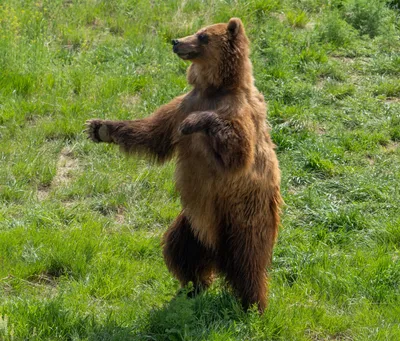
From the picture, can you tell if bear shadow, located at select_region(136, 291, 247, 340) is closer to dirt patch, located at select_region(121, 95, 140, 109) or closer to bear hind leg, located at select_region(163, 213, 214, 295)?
bear hind leg, located at select_region(163, 213, 214, 295)

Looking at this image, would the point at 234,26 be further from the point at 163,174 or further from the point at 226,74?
the point at 163,174

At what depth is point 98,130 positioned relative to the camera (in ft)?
22.5

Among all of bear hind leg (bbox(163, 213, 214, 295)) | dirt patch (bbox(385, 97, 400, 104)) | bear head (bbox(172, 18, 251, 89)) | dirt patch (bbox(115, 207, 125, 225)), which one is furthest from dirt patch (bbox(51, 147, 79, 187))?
dirt patch (bbox(385, 97, 400, 104))

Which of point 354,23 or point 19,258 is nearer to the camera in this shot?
point 19,258

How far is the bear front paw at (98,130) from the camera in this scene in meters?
6.83

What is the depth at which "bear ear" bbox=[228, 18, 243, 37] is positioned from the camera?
251 inches

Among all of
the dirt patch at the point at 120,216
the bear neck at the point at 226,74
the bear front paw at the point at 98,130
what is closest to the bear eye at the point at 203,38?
the bear neck at the point at 226,74

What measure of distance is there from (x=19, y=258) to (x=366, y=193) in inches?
138

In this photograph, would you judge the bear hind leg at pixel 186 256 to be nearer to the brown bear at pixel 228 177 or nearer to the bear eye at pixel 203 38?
the brown bear at pixel 228 177

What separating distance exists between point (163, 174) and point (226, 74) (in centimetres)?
246

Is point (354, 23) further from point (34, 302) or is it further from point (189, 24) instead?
point (34, 302)

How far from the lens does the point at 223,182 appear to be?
20.5 feet

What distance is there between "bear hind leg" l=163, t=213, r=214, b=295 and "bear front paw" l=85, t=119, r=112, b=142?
0.90 meters

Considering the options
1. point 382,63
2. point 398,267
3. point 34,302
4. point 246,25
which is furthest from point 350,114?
point 34,302
